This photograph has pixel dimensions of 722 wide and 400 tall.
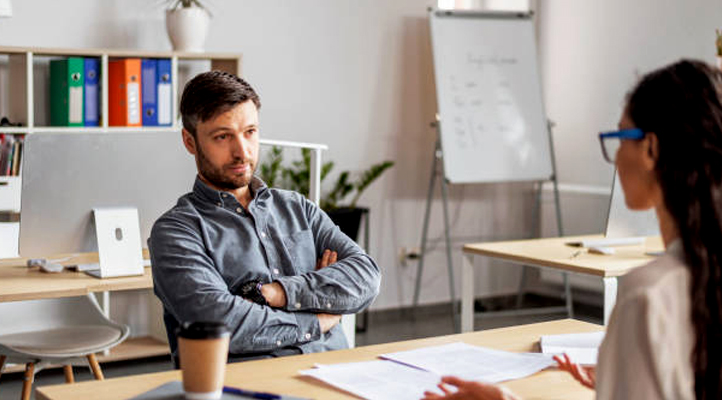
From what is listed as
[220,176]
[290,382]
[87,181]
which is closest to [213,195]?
[220,176]

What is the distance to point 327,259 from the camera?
6.68 ft

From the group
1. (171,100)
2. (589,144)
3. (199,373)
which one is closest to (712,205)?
(199,373)

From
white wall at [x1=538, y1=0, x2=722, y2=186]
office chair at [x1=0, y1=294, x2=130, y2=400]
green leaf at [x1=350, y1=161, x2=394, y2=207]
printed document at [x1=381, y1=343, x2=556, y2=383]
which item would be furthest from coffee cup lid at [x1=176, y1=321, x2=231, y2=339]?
white wall at [x1=538, y1=0, x2=722, y2=186]

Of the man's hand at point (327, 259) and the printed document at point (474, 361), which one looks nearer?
the printed document at point (474, 361)

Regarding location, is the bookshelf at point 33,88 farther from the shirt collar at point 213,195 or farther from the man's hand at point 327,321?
the man's hand at point 327,321

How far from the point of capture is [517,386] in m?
1.47

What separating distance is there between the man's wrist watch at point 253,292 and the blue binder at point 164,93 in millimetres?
2430

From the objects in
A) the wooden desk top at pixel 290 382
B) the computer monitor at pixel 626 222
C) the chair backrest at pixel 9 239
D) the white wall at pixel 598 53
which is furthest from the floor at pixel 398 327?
the wooden desk top at pixel 290 382

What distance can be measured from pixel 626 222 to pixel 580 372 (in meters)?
1.75

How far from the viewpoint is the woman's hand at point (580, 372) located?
1406mm

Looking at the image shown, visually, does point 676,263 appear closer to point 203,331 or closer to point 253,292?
point 203,331

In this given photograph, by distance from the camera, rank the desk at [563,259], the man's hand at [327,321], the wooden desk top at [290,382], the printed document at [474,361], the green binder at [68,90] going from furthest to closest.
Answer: the green binder at [68,90]
the desk at [563,259]
the man's hand at [327,321]
the printed document at [474,361]
the wooden desk top at [290,382]

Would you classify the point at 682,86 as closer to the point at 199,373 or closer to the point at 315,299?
the point at 199,373

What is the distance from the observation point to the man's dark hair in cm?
190
